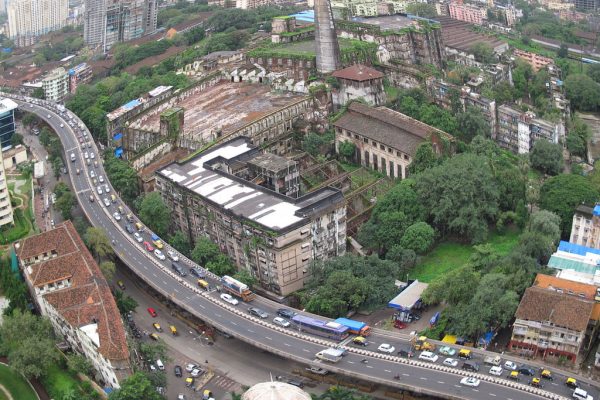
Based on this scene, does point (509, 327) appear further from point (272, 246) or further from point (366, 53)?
point (366, 53)

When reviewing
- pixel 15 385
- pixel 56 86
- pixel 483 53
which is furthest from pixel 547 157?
pixel 56 86

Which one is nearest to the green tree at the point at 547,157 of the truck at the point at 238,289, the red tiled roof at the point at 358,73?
the red tiled roof at the point at 358,73

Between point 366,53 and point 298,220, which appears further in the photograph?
point 366,53

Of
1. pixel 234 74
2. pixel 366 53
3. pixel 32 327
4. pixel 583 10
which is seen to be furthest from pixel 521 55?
pixel 32 327

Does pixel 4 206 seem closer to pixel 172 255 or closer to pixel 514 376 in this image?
pixel 172 255

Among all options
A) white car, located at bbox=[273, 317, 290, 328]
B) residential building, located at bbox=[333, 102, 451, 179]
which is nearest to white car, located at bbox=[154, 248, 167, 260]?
white car, located at bbox=[273, 317, 290, 328]

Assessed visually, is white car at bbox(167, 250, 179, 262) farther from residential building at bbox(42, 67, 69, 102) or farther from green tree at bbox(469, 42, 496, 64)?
residential building at bbox(42, 67, 69, 102)

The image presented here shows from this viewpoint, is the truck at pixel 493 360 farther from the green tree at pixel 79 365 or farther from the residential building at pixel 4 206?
the residential building at pixel 4 206
